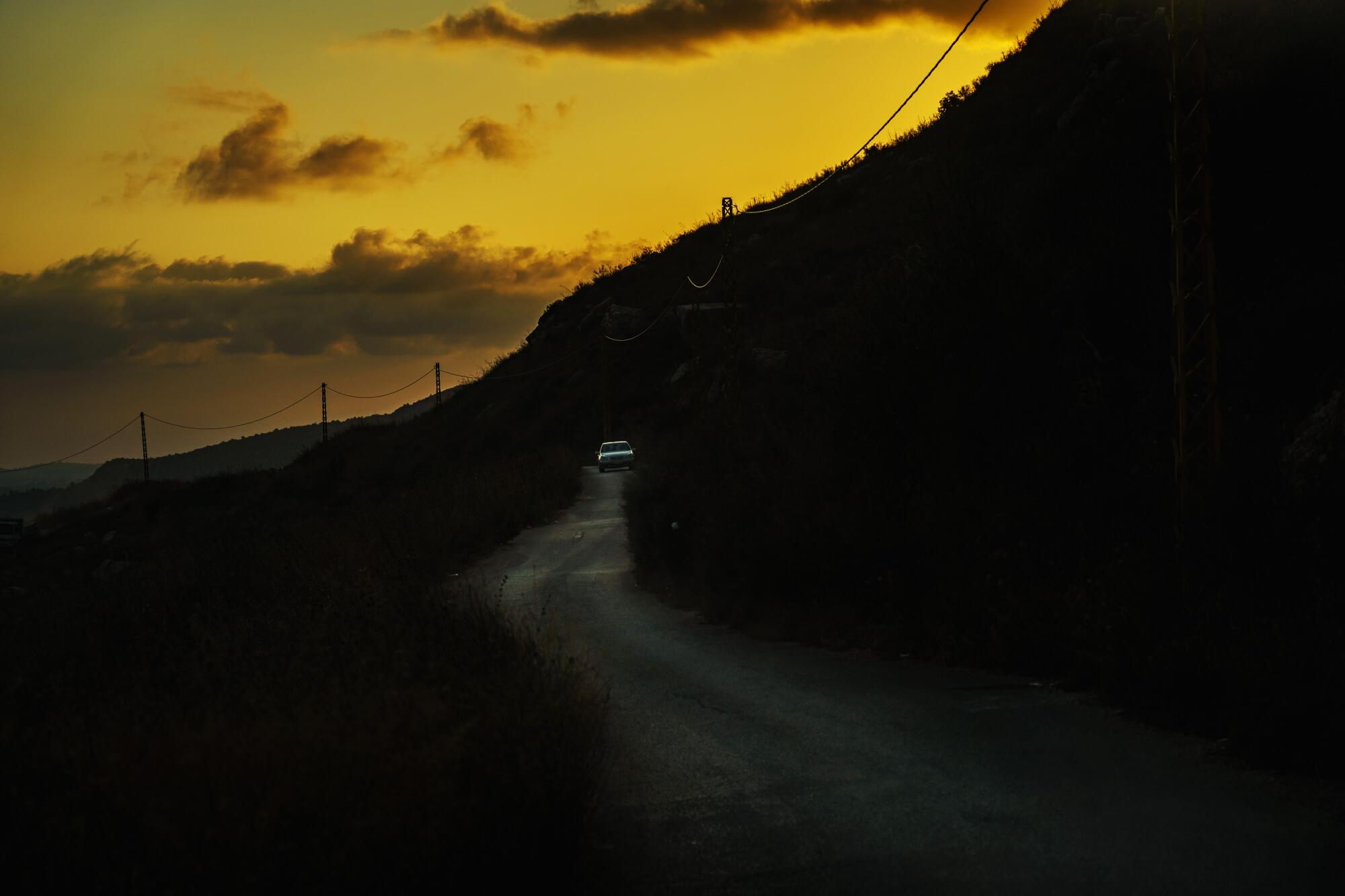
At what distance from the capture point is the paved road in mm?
6078

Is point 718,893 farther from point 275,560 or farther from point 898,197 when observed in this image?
point 898,197

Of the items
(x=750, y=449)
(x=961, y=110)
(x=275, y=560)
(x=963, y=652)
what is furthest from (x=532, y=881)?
(x=961, y=110)

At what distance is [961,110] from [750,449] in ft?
163

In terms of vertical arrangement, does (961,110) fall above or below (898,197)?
above

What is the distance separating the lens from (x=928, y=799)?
25.0 ft

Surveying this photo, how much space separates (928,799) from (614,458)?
42898 mm

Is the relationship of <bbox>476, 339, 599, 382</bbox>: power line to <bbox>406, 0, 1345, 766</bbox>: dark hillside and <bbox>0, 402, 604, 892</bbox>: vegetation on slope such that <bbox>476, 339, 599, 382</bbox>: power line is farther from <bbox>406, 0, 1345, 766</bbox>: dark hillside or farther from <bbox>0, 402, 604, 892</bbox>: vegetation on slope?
<bbox>0, 402, 604, 892</bbox>: vegetation on slope

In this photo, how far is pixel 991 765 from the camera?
8.43 metres

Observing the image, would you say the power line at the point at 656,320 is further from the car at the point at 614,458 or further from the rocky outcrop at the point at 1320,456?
the rocky outcrop at the point at 1320,456

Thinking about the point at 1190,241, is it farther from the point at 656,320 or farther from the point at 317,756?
the point at 656,320

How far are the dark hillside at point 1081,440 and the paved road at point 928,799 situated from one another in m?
1.04

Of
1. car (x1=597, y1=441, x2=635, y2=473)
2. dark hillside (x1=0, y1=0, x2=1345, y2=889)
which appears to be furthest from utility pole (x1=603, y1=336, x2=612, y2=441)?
dark hillside (x1=0, y1=0, x2=1345, y2=889)

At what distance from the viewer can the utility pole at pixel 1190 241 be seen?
11641 millimetres

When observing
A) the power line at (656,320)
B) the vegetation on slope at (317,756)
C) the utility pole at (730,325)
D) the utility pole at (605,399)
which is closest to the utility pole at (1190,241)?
the vegetation on slope at (317,756)
